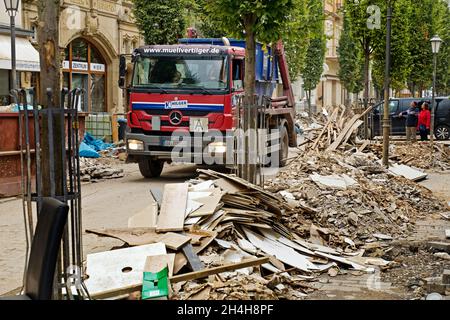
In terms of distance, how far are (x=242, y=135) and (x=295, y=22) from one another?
105 inches

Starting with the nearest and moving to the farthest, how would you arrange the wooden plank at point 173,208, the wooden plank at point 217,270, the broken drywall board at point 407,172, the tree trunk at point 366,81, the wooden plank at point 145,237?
1. the wooden plank at point 217,270
2. the wooden plank at point 145,237
3. the wooden plank at point 173,208
4. the broken drywall board at point 407,172
5. the tree trunk at point 366,81

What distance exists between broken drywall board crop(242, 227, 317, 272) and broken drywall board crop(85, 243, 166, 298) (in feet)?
4.94

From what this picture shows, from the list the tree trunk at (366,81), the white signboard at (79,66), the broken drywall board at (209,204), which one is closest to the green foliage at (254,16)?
the broken drywall board at (209,204)

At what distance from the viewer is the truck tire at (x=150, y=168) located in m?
15.6

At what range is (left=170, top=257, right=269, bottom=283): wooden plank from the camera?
619 cm

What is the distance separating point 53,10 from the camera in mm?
5152

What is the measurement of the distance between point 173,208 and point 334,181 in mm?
5016

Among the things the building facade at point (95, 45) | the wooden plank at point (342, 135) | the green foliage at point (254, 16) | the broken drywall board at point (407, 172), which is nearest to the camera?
the green foliage at point (254, 16)

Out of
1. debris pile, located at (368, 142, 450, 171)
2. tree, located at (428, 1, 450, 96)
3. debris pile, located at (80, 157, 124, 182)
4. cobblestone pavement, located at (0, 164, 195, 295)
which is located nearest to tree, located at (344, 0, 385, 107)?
debris pile, located at (368, 142, 450, 171)

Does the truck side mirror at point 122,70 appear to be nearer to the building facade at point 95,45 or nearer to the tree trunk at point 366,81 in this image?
the tree trunk at point 366,81

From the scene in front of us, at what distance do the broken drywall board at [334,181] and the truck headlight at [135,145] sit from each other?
3.82 meters

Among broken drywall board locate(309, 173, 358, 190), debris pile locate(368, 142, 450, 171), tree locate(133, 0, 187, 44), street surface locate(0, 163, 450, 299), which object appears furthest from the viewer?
tree locate(133, 0, 187, 44)

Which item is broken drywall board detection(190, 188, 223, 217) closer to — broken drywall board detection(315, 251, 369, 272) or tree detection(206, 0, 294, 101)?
broken drywall board detection(315, 251, 369, 272)
